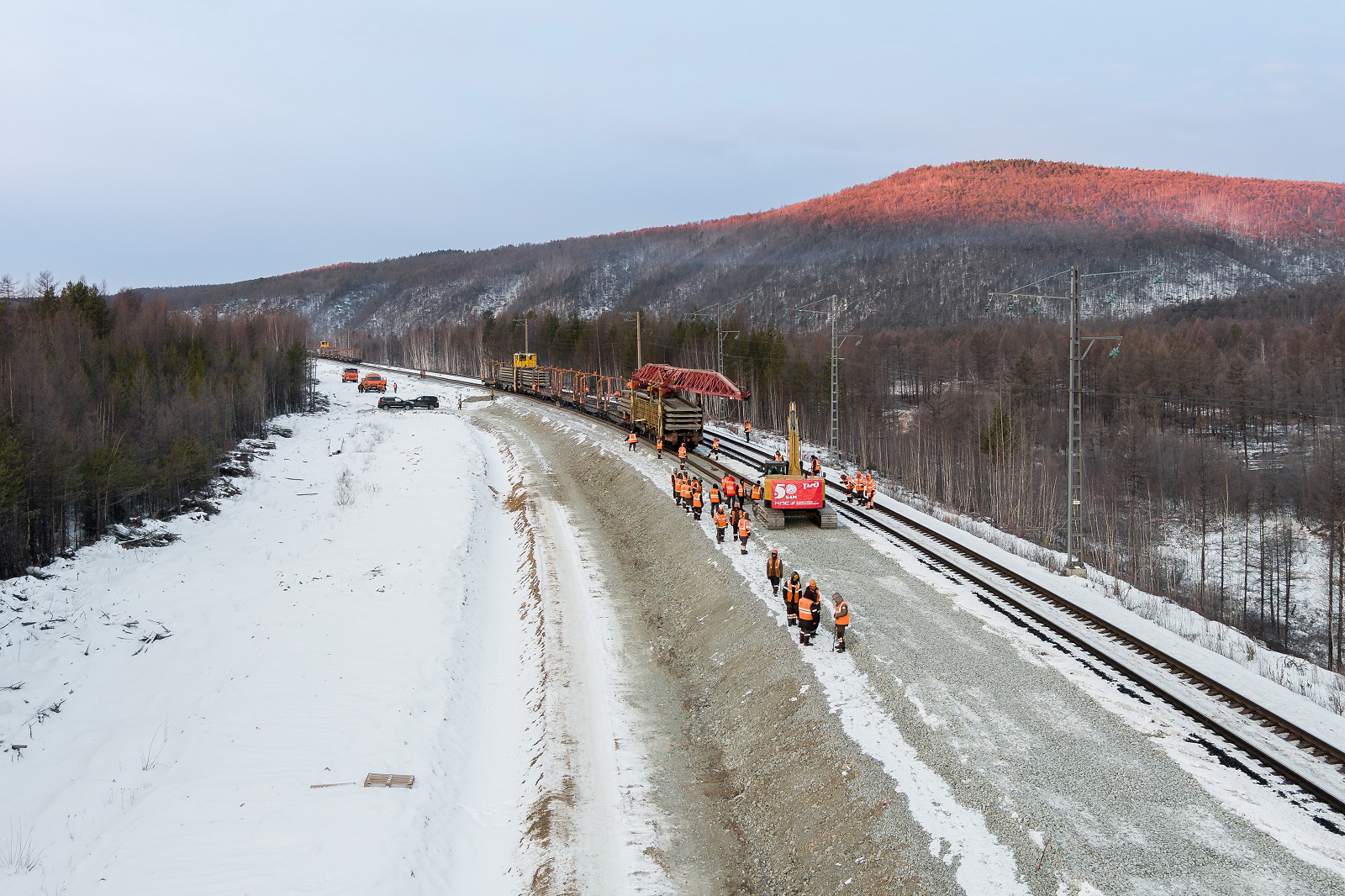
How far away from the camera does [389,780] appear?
13258 millimetres

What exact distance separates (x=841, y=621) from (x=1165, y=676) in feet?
18.8

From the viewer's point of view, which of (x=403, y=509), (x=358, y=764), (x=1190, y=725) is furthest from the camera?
(x=403, y=509)

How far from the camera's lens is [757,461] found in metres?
37.9

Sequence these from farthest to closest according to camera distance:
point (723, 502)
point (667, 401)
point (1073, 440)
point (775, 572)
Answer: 1. point (667, 401)
2. point (723, 502)
3. point (1073, 440)
4. point (775, 572)

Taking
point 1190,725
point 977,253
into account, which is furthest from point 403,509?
point 977,253

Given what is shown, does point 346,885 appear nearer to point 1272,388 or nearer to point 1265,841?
point 1265,841

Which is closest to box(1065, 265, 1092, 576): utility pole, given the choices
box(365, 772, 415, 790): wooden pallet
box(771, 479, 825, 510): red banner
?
box(771, 479, 825, 510): red banner

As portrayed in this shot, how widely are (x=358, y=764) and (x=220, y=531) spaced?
2148cm

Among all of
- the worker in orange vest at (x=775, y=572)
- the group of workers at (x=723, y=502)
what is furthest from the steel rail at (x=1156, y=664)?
the worker in orange vest at (x=775, y=572)

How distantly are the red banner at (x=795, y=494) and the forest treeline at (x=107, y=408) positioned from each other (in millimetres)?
21694

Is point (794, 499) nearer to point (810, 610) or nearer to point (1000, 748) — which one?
point (810, 610)

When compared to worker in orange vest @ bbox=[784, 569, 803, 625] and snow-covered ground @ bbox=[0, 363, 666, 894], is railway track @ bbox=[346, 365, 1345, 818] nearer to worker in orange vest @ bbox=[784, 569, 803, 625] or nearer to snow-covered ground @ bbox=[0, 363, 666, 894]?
worker in orange vest @ bbox=[784, 569, 803, 625]

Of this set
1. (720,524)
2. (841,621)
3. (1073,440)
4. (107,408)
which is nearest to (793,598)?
(841,621)

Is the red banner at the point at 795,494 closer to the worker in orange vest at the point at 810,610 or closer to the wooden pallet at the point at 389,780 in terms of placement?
the worker in orange vest at the point at 810,610
